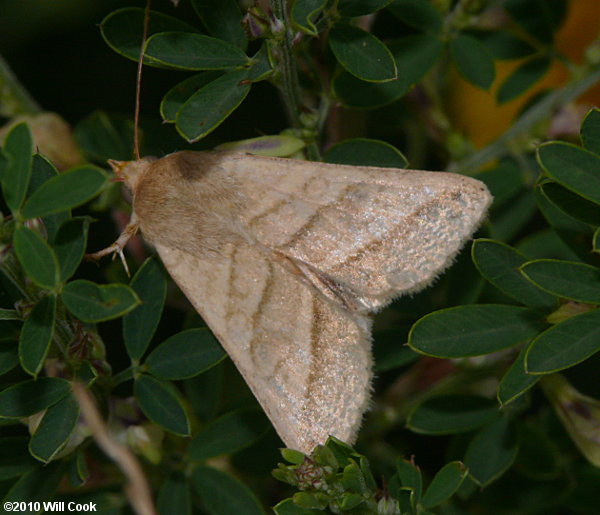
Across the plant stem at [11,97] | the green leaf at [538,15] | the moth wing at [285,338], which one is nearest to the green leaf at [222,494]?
the moth wing at [285,338]

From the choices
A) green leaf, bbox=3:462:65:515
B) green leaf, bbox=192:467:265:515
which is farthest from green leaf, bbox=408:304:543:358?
green leaf, bbox=3:462:65:515

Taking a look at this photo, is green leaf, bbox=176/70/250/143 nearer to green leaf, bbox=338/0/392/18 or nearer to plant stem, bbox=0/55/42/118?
green leaf, bbox=338/0/392/18

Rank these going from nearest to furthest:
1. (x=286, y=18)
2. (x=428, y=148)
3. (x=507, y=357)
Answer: (x=286, y=18) → (x=507, y=357) → (x=428, y=148)

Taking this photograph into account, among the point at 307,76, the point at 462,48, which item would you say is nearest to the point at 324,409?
the point at 307,76

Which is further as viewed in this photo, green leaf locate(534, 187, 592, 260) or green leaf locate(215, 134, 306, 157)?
green leaf locate(215, 134, 306, 157)

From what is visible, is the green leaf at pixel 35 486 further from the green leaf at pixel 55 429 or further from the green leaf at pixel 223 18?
the green leaf at pixel 223 18

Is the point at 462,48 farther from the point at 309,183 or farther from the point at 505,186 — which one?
the point at 309,183

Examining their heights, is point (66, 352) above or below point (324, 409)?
above
